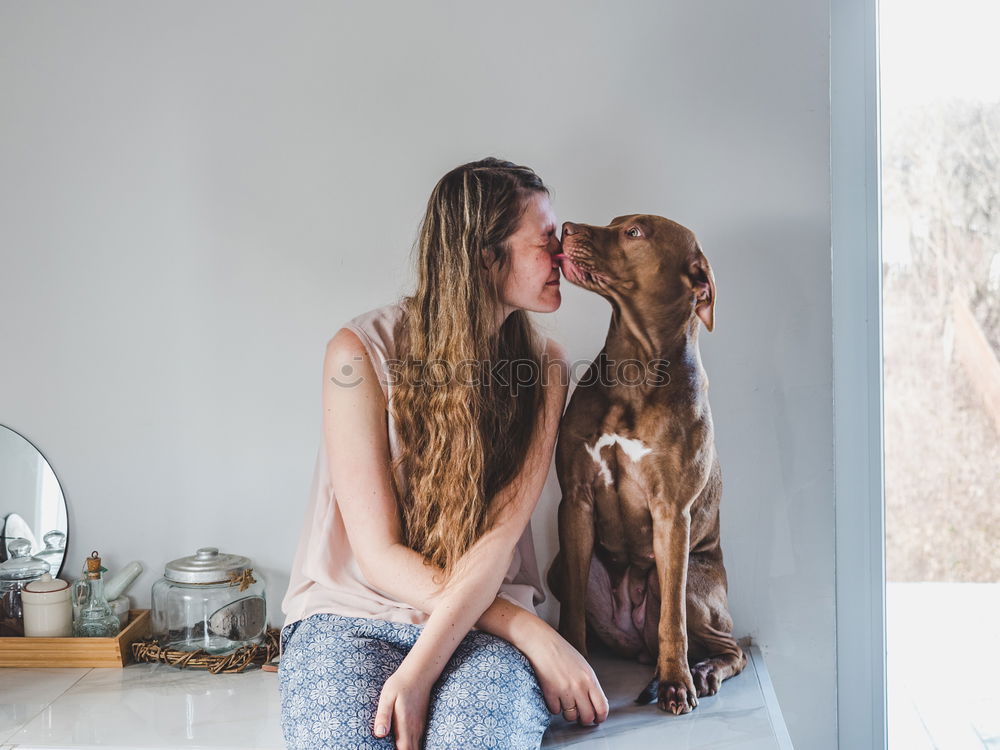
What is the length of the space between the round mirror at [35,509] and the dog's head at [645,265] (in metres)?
1.20

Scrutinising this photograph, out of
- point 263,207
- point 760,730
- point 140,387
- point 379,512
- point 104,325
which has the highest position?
point 263,207

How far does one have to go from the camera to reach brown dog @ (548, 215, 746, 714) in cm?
142

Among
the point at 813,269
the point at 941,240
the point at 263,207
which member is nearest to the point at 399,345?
the point at 263,207

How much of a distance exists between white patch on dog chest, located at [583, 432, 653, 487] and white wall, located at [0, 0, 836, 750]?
0.34 m

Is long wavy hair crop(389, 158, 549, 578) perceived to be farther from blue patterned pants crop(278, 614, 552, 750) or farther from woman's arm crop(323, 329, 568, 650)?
blue patterned pants crop(278, 614, 552, 750)

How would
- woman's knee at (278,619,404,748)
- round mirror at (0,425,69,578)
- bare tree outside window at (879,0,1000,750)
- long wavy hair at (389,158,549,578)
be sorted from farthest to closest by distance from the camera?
round mirror at (0,425,69,578)
bare tree outside window at (879,0,1000,750)
long wavy hair at (389,158,549,578)
woman's knee at (278,619,404,748)

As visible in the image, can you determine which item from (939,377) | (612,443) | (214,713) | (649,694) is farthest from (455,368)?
(939,377)

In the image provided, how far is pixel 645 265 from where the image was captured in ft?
4.64

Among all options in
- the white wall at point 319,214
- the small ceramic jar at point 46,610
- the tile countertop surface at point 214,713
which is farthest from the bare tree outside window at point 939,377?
the small ceramic jar at point 46,610

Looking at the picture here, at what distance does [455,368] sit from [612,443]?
0.28 metres

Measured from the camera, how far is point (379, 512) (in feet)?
4.64

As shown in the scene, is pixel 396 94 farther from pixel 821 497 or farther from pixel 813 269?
pixel 821 497

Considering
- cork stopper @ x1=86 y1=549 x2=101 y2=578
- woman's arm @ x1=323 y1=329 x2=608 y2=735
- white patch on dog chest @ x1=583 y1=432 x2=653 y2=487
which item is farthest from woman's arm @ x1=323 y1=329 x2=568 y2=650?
cork stopper @ x1=86 y1=549 x2=101 y2=578

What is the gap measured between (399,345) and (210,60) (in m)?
0.81
